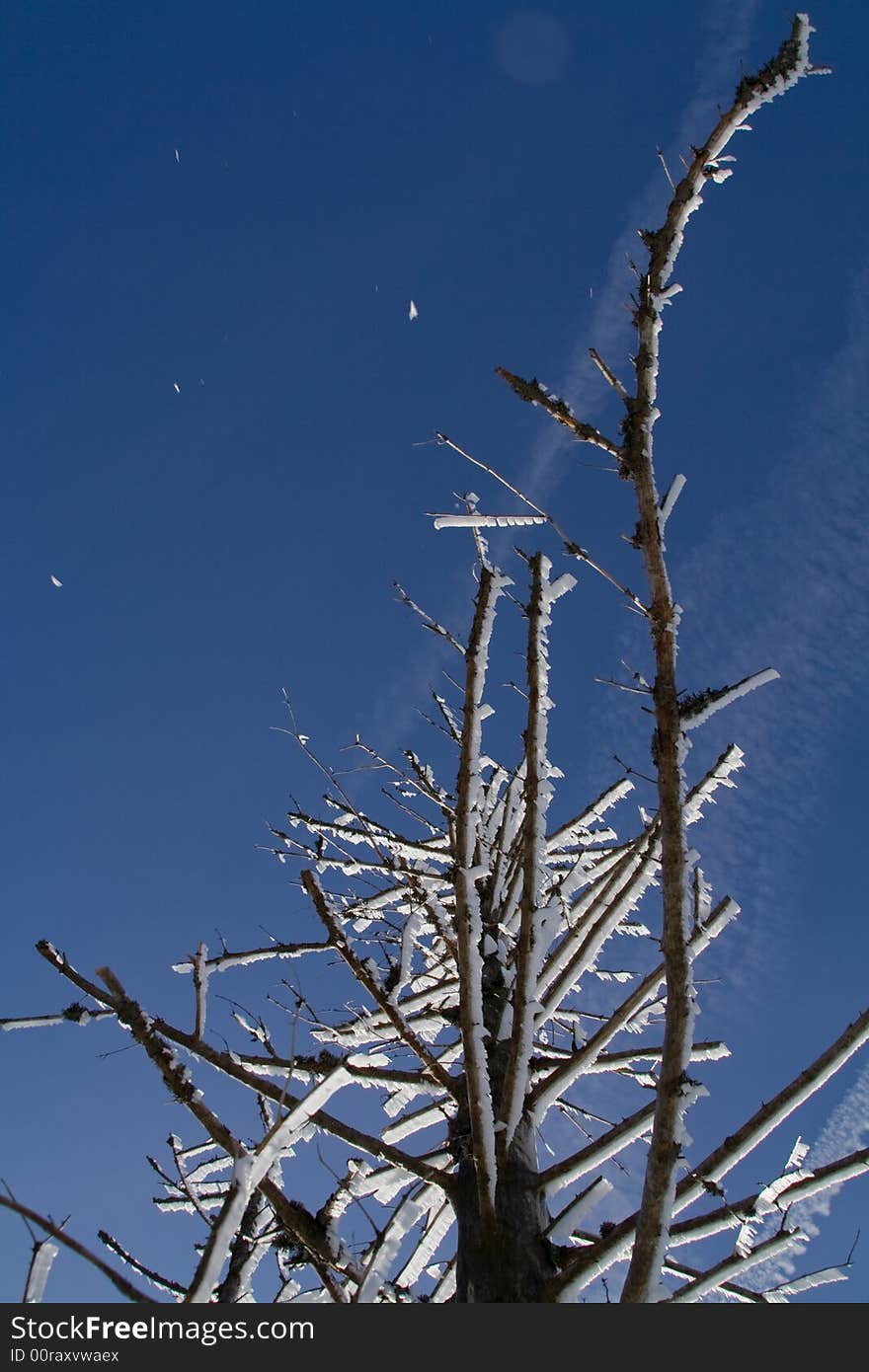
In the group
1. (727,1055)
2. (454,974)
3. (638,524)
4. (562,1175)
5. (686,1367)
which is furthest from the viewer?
(454,974)

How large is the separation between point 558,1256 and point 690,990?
1.37 metres

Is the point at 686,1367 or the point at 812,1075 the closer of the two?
the point at 686,1367

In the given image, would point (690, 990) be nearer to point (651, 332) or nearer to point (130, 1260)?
point (651, 332)

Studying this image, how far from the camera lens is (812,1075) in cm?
272

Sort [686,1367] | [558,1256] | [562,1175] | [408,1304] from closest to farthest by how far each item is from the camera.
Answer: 1. [686,1367]
2. [408,1304]
3. [558,1256]
4. [562,1175]

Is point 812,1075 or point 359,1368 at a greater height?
point 812,1075

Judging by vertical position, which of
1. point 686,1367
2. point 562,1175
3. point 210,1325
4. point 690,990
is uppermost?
point 690,990

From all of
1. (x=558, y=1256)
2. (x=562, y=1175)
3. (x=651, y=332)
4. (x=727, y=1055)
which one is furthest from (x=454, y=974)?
(x=651, y=332)

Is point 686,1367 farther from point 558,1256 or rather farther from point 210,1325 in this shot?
point 210,1325

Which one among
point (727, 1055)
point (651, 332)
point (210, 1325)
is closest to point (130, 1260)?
point (210, 1325)

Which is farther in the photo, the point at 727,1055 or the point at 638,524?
A: the point at 727,1055

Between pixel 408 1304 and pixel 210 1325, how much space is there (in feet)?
1.89

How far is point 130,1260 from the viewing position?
466cm

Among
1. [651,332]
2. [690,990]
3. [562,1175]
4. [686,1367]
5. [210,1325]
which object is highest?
[651,332]
